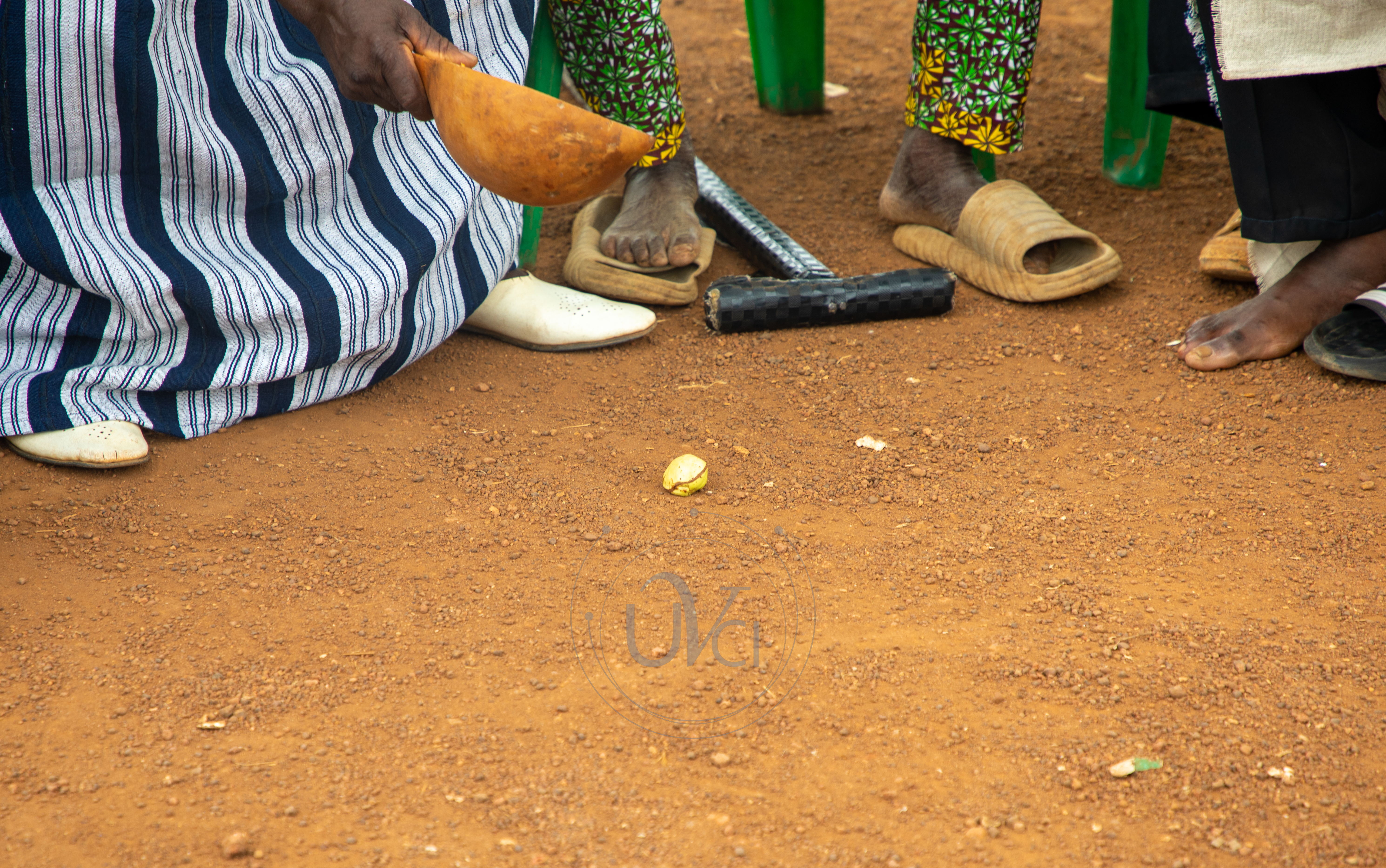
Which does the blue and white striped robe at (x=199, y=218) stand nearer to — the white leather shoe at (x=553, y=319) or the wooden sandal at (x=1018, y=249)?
the white leather shoe at (x=553, y=319)

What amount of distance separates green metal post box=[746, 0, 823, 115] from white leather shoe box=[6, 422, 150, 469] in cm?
223

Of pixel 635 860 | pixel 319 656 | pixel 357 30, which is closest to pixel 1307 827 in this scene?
pixel 635 860

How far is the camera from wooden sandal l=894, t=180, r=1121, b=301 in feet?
6.93

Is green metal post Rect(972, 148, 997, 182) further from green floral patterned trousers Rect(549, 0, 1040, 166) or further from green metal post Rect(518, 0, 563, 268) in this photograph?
green metal post Rect(518, 0, 563, 268)

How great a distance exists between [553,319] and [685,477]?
600 millimetres

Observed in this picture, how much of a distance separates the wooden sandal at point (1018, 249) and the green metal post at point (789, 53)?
43.6 inches

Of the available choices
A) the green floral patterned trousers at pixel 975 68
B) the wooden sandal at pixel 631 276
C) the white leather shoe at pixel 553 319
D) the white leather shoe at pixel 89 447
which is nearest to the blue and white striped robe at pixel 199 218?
the white leather shoe at pixel 89 447

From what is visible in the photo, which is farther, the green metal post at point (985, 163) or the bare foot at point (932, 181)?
the green metal post at point (985, 163)

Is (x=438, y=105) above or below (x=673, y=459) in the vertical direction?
above

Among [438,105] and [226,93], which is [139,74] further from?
[438,105]

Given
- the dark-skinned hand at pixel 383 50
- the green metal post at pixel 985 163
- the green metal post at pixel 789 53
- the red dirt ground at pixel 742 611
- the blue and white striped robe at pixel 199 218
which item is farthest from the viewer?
the green metal post at pixel 789 53

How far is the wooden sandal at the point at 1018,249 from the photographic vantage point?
6.93 feet

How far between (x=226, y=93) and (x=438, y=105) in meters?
0.49

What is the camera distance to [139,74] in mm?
1513
